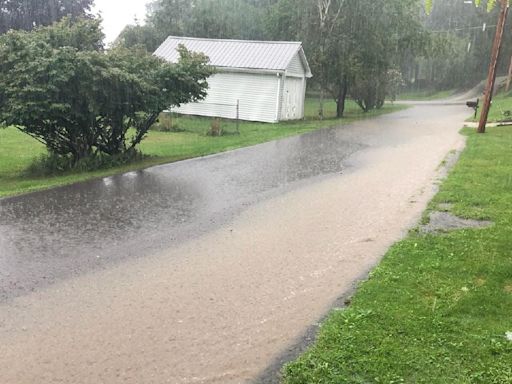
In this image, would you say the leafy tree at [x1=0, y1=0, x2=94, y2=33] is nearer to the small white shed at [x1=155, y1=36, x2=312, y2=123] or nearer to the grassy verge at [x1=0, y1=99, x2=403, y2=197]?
the small white shed at [x1=155, y1=36, x2=312, y2=123]

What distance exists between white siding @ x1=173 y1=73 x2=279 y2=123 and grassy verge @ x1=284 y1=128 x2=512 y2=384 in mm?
18506

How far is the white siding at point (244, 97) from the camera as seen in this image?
24922 mm

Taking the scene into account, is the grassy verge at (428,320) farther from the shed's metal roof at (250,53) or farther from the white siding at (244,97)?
the shed's metal roof at (250,53)

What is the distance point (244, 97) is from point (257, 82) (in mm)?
1004

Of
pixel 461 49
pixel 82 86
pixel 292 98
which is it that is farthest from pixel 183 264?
pixel 461 49

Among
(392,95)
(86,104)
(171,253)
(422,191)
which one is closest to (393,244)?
(171,253)

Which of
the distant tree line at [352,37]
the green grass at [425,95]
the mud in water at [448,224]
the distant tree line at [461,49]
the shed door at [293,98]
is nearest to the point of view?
the mud in water at [448,224]

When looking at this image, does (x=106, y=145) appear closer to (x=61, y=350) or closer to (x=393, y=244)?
(x=393, y=244)

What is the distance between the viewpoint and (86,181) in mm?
10727

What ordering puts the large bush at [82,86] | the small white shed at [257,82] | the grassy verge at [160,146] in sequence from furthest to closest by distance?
the small white shed at [257,82]
the grassy verge at [160,146]
the large bush at [82,86]

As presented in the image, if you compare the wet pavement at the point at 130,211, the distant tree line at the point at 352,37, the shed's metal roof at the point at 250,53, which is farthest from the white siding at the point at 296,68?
the wet pavement at the point at 130,211

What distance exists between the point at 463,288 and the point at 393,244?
163 centimetres

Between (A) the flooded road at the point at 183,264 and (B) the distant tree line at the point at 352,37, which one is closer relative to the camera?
(A) the flooded road at the point at 183,264

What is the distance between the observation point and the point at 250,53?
26.0 meters
